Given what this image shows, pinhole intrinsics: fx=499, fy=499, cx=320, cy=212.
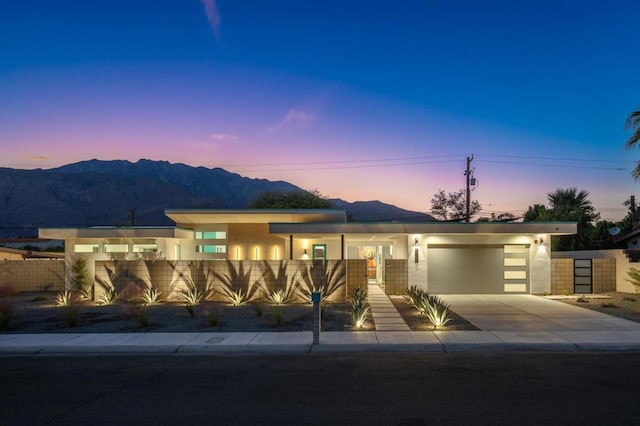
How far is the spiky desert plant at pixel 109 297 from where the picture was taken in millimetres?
18016

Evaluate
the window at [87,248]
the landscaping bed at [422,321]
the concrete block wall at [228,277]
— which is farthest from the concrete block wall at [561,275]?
the window at [87,248]

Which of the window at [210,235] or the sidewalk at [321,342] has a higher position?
the window at [210,235]

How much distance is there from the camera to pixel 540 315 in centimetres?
1529

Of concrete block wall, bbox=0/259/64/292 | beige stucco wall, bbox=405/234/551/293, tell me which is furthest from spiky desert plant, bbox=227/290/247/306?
concrete block wall, bbox=0/259/64/292

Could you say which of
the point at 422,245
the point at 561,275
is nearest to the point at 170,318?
the point at 422,245

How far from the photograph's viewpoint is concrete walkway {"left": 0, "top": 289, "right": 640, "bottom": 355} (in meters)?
11.0

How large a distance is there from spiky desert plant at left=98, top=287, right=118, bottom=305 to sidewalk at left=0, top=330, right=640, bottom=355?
17.9ft

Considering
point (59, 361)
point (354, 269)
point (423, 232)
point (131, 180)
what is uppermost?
point (131, 180)

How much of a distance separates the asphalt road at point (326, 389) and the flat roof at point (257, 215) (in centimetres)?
1407

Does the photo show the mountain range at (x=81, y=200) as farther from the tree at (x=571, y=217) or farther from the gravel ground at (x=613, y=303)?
the gravel ground at (x=613, y=303)

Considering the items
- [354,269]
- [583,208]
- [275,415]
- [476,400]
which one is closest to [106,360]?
[275,415]

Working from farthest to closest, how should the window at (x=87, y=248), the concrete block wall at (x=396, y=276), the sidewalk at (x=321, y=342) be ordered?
the window at (x=87, y=248) → the concrete block wall at (x=396, y=276) → the sidewalk at (x=321, y=342)

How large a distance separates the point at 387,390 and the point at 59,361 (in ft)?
22.2

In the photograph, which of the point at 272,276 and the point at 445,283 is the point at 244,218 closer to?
the point at 272,276
